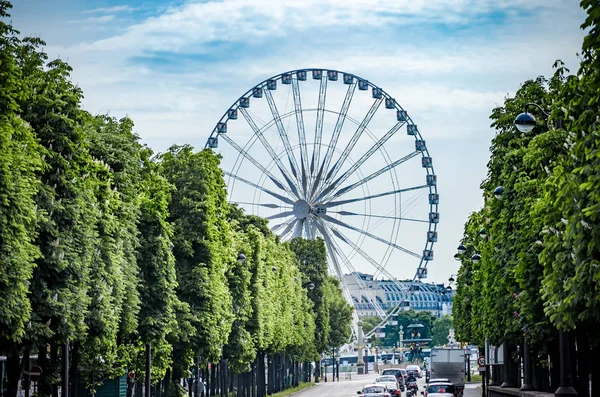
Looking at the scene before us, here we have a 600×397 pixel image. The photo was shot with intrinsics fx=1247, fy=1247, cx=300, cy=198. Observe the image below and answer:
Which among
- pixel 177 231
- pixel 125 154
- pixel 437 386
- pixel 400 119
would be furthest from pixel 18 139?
pixel 400 119

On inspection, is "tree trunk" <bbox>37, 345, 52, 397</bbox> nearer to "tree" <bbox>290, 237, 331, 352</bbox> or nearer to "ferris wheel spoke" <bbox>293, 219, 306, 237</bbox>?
"ferris wheel spoke" <bbox>293, 219, 306, 237</bbox>

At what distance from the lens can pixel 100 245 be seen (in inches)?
2028

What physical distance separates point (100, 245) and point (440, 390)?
34.2 metres

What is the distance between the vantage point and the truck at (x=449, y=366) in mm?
106938

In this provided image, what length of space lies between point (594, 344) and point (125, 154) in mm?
27504

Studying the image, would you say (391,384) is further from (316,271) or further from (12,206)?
(316,271)

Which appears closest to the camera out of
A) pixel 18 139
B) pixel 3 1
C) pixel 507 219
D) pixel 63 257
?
pixel 3 1

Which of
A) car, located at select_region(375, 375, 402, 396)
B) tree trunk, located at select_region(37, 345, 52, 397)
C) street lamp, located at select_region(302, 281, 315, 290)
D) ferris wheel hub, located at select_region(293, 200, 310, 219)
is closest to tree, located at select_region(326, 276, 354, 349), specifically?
street lamp, located at select_region(302, 281, 315, 290)

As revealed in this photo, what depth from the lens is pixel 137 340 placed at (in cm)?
6069

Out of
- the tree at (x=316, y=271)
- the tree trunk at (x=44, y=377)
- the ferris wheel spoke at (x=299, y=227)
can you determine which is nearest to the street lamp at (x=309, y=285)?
the tree at (x=316, y=271)

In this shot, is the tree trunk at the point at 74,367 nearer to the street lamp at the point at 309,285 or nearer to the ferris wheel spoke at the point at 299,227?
the ferris wheel spoke at the point at 299,227

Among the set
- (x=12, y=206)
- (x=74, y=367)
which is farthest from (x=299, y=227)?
(x=12, y=206)

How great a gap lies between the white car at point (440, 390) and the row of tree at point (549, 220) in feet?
14.2

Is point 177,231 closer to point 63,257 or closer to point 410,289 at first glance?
point 63,257
